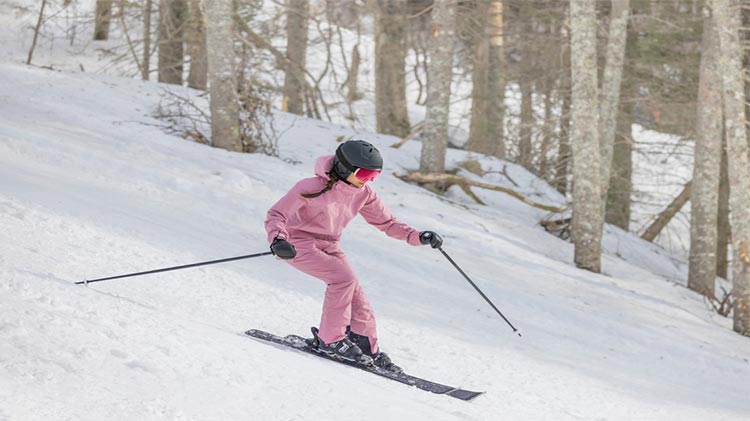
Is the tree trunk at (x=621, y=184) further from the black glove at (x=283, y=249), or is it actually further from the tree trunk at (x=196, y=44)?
the black glove at (x=283, y=249)

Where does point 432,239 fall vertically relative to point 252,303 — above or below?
above

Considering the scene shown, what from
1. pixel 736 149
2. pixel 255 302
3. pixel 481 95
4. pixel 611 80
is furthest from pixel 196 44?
pixel 255 302

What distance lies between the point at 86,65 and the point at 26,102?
8.46m

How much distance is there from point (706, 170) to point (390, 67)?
311 inches

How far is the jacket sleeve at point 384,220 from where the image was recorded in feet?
18.9

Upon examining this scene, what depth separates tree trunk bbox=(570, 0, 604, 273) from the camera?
420 inches

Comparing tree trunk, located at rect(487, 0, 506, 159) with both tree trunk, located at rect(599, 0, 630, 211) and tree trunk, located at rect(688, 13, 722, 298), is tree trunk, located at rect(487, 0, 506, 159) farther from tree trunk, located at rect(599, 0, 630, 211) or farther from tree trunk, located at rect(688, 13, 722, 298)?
tree trunk, located at rect(688, 13, 722, 298)

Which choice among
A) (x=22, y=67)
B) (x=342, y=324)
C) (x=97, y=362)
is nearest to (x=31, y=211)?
(x=342, y=324)

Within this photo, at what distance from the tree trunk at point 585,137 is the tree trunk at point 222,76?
430cm

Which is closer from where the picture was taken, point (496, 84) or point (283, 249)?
point (283, 249)

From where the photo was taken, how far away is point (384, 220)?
19.2 ft

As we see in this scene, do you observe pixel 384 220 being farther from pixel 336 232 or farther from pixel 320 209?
pixel 320 209

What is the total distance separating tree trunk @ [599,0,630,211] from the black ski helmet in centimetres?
722

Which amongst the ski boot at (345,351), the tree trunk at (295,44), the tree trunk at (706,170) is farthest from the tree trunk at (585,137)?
the tree trunk at (295,44)
